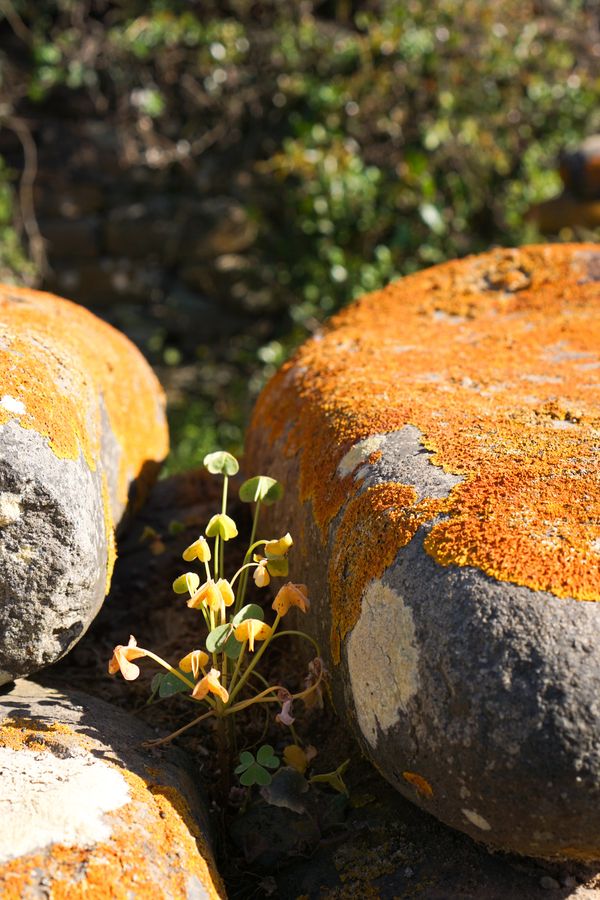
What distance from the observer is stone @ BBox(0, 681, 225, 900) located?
1.36 m

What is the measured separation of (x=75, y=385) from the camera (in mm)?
2047

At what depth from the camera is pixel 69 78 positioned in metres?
5.45

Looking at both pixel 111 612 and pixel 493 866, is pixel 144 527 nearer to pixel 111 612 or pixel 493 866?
A: pixel 111 612

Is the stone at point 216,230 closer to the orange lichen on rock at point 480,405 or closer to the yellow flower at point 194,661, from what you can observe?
the orange lichen on rock at point 480,405

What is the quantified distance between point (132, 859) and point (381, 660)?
508 millimetres

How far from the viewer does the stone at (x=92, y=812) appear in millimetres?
1359

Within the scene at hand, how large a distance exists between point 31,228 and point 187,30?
156 cm

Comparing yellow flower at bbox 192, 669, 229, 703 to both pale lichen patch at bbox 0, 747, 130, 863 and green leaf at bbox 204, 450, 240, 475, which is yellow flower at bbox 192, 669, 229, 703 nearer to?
pale lichen patch at bbox 0, 747, 130, 863

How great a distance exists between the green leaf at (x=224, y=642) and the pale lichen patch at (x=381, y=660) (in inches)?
9.0

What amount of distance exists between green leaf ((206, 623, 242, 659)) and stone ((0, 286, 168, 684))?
280 millimetres

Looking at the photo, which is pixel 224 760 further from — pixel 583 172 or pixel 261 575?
pixel 583 172

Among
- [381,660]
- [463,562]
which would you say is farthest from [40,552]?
[463,562]

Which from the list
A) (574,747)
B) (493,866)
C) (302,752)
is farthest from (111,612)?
(574,747)

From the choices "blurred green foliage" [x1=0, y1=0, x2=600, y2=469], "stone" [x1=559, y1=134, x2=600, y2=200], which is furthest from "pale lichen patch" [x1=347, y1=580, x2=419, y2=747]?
"stone" [x1=559, y1=134, x2=600, y2=200]
